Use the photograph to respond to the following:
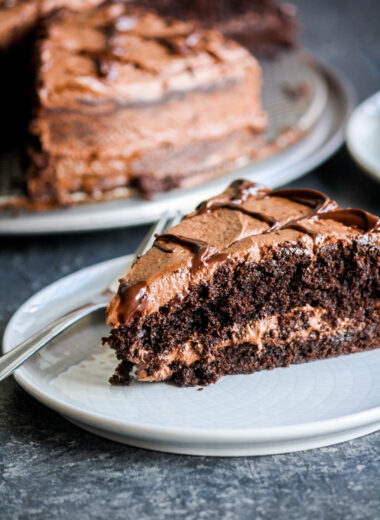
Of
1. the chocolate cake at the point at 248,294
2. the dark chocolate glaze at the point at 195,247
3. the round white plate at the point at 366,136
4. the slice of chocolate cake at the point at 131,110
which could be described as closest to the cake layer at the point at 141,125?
the slice of chocolate cake at the point at 131,110

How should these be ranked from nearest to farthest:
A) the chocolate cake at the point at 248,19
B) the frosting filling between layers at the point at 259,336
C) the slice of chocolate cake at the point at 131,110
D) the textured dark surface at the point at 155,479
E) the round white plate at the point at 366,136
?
the textured dark surface at the point at 155,479
the frosting filling between layers at the point at 259,336
the round white plate at the point at 366,136
the slice of chocolate cake at the point at 131,110
the chocolate cake at the point at 248,19

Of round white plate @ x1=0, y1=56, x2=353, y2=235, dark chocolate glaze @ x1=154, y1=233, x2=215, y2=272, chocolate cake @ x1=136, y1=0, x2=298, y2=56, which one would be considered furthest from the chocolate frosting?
chocolate cake @ x1=136, y1=0, x2=298, y2=56

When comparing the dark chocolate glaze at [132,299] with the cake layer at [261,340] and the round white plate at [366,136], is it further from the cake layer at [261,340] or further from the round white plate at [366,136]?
the round white plate at [366,136]

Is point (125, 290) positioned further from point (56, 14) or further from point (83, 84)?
point (56, 14)

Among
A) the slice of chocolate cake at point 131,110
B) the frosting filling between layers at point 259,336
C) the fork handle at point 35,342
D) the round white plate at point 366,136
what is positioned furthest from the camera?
the slice of chocolate cake at point 131,110

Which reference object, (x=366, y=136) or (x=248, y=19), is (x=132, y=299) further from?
(x=248, y=19)

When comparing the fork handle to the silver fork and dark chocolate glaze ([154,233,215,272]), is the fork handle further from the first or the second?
dark chocolate glaze ([154,233,215,272])

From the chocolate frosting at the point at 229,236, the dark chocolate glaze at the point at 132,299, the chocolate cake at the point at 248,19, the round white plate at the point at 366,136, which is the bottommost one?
the chocolate cake at the point at 248,19
